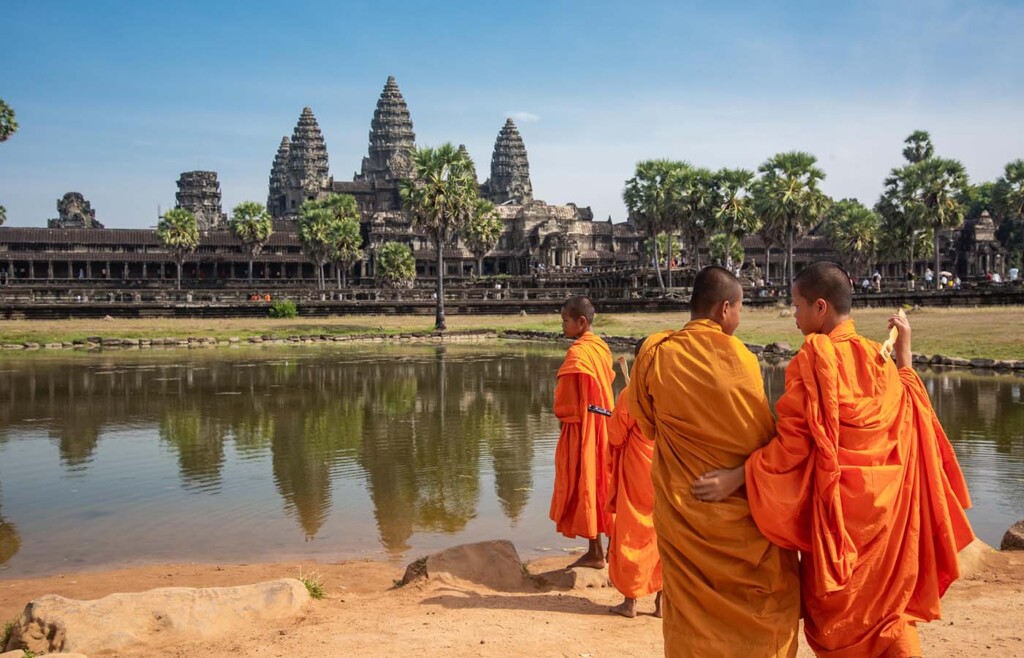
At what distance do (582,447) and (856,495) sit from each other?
12.0 ft

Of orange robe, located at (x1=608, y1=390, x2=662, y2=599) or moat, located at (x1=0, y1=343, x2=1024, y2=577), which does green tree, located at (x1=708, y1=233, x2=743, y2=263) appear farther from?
orange robe, located at (x1=608, y1=390, x2=662, y2=599)

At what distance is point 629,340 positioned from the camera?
35781 millimetres

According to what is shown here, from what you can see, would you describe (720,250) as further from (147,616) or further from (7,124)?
(147,616)

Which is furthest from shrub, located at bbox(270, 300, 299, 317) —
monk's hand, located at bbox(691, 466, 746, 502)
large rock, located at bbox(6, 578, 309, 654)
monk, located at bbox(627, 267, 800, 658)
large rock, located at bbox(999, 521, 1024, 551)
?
monk's hand, located at bbox(691, 466, 746, 502)

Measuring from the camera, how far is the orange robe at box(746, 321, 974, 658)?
12.7ft

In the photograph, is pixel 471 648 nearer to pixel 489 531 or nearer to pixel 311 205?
pixel 489 531

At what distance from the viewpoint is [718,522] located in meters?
4.00

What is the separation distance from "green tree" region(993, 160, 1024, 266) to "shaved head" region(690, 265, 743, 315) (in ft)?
192

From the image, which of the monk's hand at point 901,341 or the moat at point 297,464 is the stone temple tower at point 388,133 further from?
the monk's hand at point 901,341

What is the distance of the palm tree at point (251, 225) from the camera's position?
75500 millimetres

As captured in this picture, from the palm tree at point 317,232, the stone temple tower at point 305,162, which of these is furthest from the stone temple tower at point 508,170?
the palm tree at point 317,232

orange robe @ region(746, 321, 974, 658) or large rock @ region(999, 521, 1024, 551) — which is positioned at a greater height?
orange robe @ region(746, 321, 974, 658)

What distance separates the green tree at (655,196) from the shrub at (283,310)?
71.7ft

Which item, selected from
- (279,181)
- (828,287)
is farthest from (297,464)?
(279,181)
